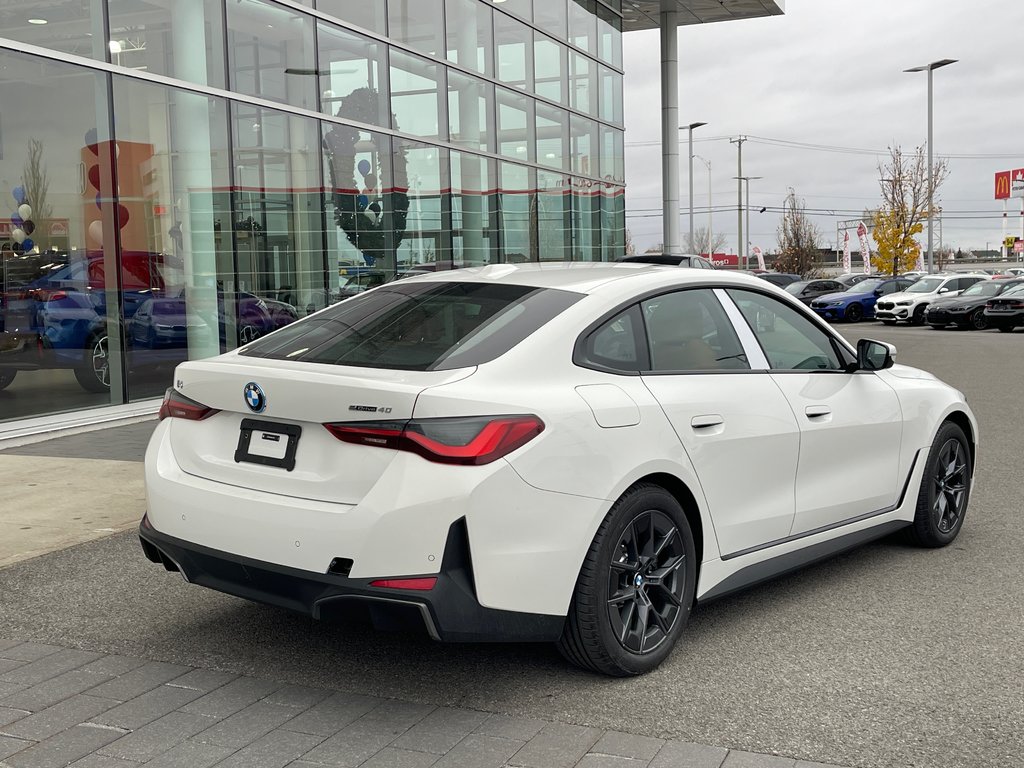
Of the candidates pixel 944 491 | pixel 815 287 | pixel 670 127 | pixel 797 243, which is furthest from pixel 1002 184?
pixel 944 491

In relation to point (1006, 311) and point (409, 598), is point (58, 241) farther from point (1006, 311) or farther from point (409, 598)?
point (1006, 311)

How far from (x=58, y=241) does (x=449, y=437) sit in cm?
935

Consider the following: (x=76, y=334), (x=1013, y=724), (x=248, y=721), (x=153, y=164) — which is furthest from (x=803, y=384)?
(x=153, y=164)

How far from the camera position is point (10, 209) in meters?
11.1

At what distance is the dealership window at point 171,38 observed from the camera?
12.2 metres

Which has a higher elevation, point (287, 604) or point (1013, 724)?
point (287, 604)

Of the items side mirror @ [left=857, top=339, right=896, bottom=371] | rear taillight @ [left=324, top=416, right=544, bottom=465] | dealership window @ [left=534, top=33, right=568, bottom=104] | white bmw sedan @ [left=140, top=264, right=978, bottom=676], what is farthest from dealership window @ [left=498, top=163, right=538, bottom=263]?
rear taillight @ [left=324, top=416, right=544, bottom=465]

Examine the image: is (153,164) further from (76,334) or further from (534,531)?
(534,531)

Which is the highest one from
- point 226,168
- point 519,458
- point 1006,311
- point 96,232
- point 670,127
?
point 670,127

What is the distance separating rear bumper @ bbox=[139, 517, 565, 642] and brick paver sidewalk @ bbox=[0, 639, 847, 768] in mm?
331

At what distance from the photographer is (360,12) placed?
16562mm

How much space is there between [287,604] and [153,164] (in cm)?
1035

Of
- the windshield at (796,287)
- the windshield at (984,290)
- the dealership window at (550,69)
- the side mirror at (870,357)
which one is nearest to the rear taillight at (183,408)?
the side mirror at (870,357)

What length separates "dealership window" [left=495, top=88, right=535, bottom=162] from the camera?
2114 centimetres
